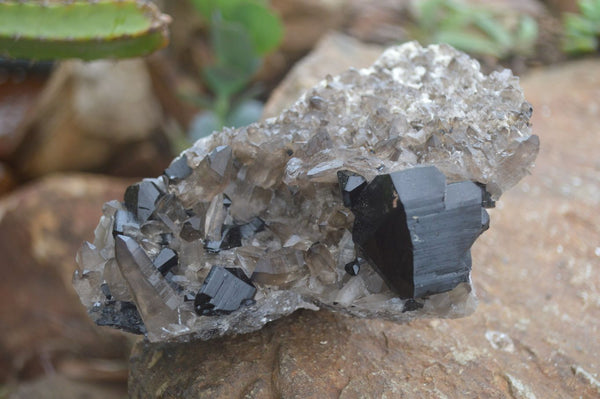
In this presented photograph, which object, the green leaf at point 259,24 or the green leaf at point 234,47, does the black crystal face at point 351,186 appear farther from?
the green leaf at point 259,24

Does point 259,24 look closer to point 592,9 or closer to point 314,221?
→ point 592,9

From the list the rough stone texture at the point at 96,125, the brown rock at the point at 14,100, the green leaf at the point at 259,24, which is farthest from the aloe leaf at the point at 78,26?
the brown rock at the point at 14,100

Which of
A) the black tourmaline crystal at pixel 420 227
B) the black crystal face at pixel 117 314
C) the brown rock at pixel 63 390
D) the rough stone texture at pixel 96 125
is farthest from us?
the rough stone texture at pixel 96 125

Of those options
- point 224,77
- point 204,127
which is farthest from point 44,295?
point 224,77

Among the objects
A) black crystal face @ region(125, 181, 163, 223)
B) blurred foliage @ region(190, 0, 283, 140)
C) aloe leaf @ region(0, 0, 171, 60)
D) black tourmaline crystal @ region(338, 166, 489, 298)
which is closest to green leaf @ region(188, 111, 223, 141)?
blurred foliage @ region(190, 0, 283, 140)

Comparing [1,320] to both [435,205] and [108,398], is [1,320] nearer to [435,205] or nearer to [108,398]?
[108,398]

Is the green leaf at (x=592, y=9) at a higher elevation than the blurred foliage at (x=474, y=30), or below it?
higher
